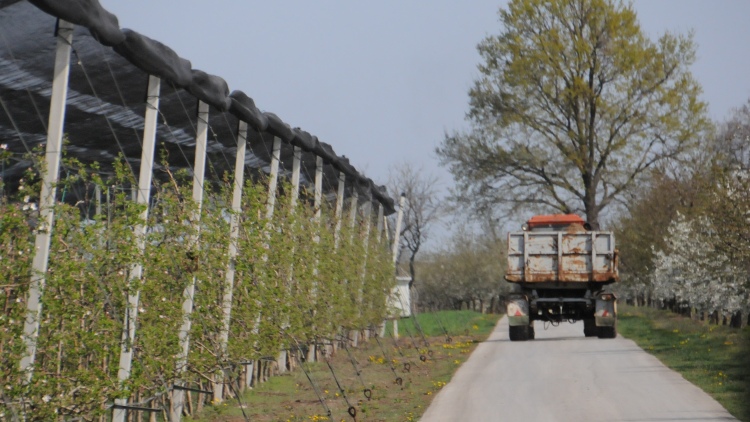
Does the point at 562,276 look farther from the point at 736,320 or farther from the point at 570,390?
the point at 736,320

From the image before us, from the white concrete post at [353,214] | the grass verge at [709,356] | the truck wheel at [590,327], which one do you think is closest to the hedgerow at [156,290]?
the white concrete post at [353,214]

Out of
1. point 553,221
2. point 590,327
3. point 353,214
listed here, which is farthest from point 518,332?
point 353,214

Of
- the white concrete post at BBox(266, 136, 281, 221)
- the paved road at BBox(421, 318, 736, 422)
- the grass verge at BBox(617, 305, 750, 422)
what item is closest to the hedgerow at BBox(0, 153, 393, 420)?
the white concrete post at BBox(266, 136, 281, 221)

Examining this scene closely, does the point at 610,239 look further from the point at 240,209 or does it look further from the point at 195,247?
the point at 195,247

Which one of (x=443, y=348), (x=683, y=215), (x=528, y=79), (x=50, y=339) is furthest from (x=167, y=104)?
(x=683, y=215)

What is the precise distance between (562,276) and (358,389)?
11.0 metres

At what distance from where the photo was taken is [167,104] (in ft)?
49.6

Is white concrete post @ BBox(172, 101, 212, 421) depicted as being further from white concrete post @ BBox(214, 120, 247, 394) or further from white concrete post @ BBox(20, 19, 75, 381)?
white concrete post @ BBox(20, 19, 75, 381)

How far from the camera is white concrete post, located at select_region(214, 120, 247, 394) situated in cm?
Answer: 1580

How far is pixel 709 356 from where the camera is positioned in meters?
23.7

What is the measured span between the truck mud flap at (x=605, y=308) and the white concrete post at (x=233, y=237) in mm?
14288

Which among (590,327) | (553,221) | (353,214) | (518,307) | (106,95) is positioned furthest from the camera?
(590,327)

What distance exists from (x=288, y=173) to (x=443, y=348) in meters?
7.98

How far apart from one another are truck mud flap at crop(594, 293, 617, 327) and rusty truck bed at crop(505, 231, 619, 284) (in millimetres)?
470
